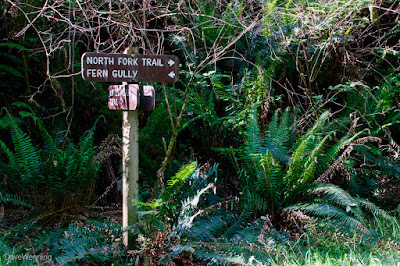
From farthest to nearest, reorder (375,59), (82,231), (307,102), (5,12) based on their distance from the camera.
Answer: (375,59) < (307,102) < (5,12) < (82,231)

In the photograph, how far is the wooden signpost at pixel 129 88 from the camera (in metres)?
2.83

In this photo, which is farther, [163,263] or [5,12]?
[5,12]

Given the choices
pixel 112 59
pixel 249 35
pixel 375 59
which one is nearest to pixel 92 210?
pixel 112 59

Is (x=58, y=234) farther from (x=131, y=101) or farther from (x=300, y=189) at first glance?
(x=300, y=189)

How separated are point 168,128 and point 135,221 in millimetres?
1279

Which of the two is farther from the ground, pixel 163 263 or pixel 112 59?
pixel 112 59

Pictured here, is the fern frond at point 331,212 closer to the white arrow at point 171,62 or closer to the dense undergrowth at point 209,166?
the dense undergrowth at point 209,166

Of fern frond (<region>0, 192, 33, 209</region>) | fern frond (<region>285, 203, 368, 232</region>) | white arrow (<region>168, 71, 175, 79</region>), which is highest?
white arrow (<region>168, 71, 175, 79</region>)

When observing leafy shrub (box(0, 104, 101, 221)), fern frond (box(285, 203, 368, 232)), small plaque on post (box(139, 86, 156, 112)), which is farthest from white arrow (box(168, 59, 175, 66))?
fern frond (box(285, 203, 368, 232))

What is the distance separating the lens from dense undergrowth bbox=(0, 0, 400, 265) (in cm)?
275

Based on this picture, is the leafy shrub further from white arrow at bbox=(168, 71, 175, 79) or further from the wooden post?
white arrow at bbox=(168, 71, 175, 79)

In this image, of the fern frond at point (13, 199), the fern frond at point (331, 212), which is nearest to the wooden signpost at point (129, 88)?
the fern frond at point (13, 199)

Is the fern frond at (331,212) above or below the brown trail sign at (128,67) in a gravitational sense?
below

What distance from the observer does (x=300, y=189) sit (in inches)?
135
